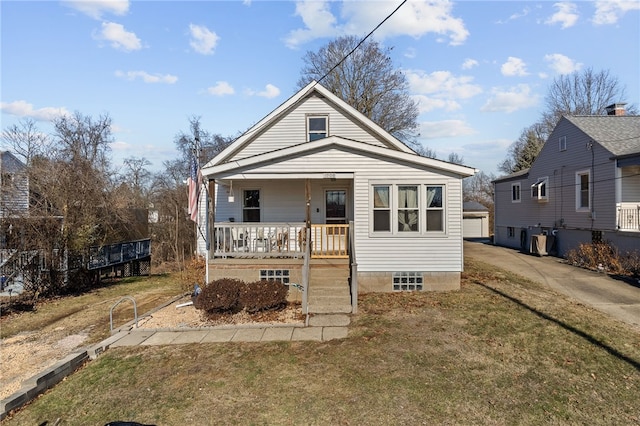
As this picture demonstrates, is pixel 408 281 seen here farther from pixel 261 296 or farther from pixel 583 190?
pixel 583 190

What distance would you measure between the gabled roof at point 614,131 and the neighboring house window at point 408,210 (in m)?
10.6

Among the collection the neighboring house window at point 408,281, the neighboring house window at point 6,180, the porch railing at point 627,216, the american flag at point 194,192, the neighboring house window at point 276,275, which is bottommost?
the neighboring house window at point 408,281

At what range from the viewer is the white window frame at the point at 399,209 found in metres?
10.1

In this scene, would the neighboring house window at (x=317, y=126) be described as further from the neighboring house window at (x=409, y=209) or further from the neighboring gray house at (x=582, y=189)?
the neighboring gray house at (x=582, y=189)

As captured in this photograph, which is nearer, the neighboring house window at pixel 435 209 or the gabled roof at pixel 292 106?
the neighboring house window at pixel 435 209

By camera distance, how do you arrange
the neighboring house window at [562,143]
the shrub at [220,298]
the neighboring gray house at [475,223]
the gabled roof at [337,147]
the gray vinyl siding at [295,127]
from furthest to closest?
the neighboring gray house at [475,223]
the neighboring house window at [562,143]
the gray vinyl siding at [295,127]
the gabled roof at [337,147]
the shrub at [220,298]

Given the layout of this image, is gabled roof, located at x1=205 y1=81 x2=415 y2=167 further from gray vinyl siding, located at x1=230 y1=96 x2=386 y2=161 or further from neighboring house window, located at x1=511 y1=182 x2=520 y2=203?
neighboring house window, located at x1=511 y1=182 x2=520 y2=203

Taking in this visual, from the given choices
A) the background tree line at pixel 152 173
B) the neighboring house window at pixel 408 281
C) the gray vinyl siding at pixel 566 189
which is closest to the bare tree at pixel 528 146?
the background tree line at pixel 152 173

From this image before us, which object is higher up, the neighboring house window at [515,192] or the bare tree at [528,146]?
the bare tree at [528,146]

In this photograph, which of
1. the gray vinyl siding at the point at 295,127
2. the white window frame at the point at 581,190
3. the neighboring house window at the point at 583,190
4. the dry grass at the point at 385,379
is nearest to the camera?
the dry grass at the point at 385,379

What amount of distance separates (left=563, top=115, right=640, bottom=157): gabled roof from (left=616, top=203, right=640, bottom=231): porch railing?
2.21 metres

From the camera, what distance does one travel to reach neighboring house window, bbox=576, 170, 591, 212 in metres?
17.0

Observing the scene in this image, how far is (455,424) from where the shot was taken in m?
3.98

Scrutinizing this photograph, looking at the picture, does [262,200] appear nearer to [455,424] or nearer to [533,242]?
[455,424]
